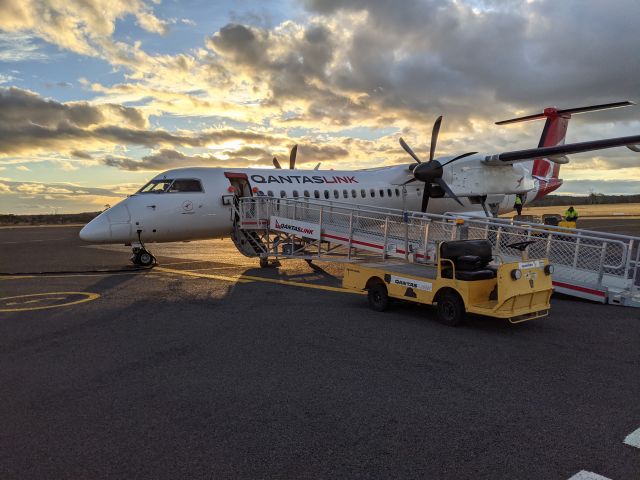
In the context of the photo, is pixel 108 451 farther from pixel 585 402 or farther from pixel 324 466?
pixel 585 402

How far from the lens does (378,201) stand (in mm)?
20172

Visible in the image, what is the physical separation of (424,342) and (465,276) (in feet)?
5.38

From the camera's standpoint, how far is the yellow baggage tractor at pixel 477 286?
783 cm

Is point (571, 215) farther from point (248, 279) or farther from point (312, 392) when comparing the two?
point (312, 392)

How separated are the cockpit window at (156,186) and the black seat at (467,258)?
405 inches

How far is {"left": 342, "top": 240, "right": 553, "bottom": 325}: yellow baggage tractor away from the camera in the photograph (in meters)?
7.83

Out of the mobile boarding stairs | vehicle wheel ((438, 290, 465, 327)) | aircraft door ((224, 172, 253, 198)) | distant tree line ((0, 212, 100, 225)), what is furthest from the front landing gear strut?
distant tree line ((0, 212, 100, 225))

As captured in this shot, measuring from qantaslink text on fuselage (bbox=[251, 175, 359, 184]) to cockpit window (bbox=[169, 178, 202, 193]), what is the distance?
2097 mm

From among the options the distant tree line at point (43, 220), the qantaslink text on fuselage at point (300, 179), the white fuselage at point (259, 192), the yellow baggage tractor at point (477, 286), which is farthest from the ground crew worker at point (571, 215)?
the distant tree line at point (43, 220)

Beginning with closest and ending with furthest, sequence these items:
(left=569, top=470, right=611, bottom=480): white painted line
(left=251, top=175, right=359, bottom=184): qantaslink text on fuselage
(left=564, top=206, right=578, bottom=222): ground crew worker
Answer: (left=569, top=470, right=611, bottom=480): white painted line → (left=251, top=175, right=359, bottom=184): qantaslink text on fuselage → (left=564, top=206, right=578, bottom=222): ground crew worker

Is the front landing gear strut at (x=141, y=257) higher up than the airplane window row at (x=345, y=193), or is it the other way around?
the airplane window row at (x=345, y=193)

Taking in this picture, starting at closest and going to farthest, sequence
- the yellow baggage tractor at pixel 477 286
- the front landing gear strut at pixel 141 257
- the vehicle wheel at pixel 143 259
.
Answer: the yellow baggage tractor at pixel 477 286 → the front landing gear strut at pixel 141 257 → the vehicle wheel at pixel 143 259

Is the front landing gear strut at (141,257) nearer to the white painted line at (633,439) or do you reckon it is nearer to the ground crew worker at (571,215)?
the white painted line at (633,439)

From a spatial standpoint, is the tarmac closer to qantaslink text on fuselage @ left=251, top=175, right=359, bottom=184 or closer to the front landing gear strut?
the front landing gear strut
